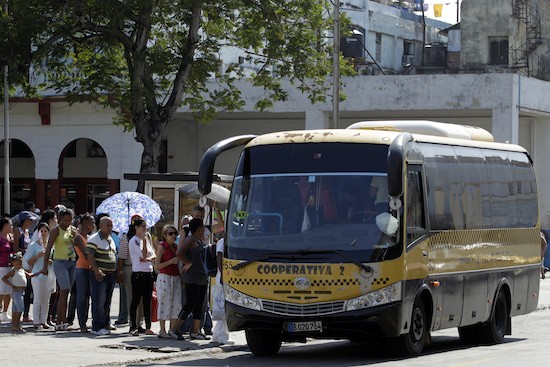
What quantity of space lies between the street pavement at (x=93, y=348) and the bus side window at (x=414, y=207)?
3.20m

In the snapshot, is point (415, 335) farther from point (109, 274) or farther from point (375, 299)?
point (109, 274)

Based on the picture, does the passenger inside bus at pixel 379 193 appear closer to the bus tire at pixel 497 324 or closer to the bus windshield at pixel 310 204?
the bus windshield at pixel 310 204

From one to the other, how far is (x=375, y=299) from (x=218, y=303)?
323 centimetres

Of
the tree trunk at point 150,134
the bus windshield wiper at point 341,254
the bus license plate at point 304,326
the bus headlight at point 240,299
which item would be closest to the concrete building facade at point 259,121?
the tree trunk at point 150,134

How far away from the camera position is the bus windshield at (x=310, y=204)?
1644 cm

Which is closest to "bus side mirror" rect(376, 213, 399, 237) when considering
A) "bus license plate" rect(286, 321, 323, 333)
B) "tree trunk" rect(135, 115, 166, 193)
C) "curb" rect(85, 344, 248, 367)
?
"bus license plate" rect(286, 321, 323, 333)

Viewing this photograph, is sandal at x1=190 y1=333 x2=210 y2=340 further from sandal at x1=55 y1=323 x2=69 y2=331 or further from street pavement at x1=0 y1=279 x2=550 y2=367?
sandal at x1=55 y1=323 x2=69 y2=331

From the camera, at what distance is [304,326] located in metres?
16.3

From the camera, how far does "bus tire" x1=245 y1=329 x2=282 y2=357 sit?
17453 mm

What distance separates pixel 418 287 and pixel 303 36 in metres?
15.1

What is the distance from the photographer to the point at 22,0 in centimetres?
2806

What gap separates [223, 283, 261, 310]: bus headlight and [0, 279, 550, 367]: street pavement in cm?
119

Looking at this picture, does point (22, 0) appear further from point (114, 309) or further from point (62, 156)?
point (62, 156)

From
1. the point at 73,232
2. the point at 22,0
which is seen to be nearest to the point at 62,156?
the point at 22,0
